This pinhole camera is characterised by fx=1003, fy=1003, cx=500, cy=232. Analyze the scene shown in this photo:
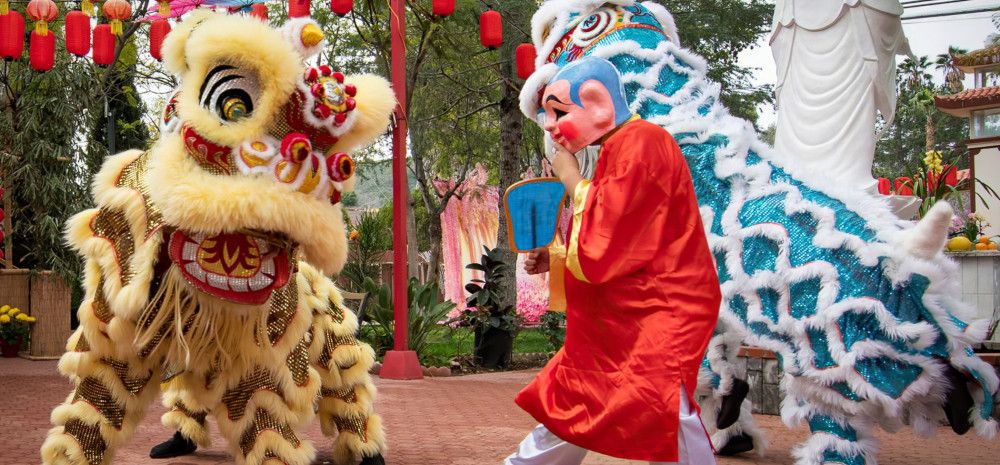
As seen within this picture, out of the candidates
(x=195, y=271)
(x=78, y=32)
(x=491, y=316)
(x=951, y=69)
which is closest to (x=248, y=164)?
(x=195, y=271)

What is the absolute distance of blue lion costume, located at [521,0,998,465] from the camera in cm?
360

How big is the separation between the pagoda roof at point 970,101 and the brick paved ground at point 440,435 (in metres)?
15.8

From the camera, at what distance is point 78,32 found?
9.58 m

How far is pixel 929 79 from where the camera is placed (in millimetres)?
38844

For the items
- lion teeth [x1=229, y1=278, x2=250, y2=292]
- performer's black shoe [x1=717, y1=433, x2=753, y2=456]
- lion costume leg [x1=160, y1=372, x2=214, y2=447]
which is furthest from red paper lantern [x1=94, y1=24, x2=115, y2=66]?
performer's black shoe [x1=717, y1=433, x2=753, y2=456]

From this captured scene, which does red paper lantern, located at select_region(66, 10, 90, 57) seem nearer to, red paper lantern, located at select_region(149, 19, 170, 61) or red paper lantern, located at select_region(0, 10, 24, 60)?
red paper lantern, located at select_region(0, 10, 24, 60)

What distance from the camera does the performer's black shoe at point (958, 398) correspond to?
3.66 meters

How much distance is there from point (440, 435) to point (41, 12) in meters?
6.13

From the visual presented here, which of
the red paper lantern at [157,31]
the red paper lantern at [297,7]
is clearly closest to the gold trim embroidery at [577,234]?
the red paper lantern at [297,7]

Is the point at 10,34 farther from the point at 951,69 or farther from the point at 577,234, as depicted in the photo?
the point at 951,69

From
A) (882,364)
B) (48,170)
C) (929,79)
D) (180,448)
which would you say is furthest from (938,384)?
(929,79)

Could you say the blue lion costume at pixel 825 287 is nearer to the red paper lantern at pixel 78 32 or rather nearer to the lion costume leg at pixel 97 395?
the lion costume leg at pixel 97 395

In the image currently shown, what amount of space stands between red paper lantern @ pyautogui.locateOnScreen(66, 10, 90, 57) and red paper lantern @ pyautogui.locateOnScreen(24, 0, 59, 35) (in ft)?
0.52

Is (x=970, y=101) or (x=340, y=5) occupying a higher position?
(x=970, y=101)
